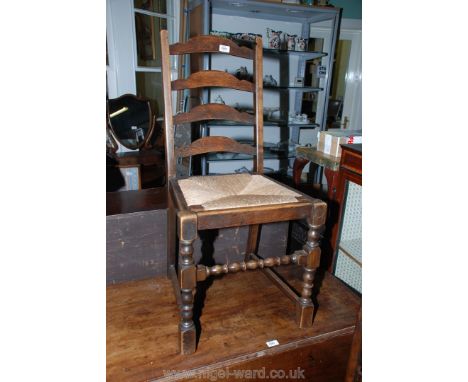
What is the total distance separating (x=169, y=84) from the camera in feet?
3.52

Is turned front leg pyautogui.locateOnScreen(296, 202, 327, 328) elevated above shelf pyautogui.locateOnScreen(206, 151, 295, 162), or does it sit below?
below

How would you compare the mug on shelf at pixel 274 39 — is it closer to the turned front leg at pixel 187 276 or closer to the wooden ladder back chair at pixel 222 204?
the wooden ladder back chair at pixel 222 204

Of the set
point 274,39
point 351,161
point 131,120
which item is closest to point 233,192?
point 351,161

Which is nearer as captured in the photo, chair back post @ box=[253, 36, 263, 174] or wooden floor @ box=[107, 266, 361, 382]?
wooden floor @ box=[107, 266, 361, 382]

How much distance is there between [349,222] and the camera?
1517mm

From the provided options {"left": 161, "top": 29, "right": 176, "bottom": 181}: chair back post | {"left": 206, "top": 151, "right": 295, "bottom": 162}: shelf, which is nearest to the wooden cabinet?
{"left": 161, "top": 29, "right": 176, "bottom": 181}: chair back post

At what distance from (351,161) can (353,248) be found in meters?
0.40

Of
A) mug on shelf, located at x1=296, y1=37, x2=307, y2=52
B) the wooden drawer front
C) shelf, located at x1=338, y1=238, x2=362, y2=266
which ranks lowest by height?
shelf, located at x1=338, y1=238, x2=362, y2=266

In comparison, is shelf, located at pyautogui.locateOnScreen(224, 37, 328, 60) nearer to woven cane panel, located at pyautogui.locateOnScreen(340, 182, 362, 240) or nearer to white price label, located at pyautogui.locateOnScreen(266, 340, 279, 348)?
woven cane panel, located at pyautogui.locateOnScreen(340, 182, 362, 240)

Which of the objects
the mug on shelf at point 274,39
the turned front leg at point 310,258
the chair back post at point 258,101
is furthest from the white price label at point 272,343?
the mug on shelf at point 274,39

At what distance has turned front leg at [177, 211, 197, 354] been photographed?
2.70ft

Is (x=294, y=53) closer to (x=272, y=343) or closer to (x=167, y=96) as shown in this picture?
(x=167, y=96)
